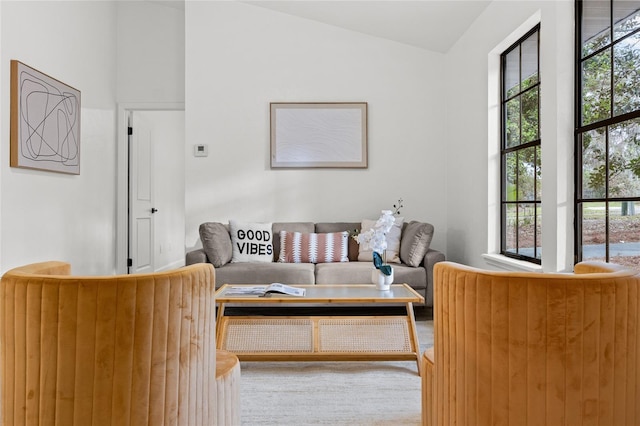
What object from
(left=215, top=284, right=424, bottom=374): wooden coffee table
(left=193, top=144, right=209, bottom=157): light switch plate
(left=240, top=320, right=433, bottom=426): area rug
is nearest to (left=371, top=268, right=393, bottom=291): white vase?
(left=215, top=284, right=424, bottom=374): wooden coffee table

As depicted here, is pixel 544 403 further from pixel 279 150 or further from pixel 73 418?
pixel 279 150

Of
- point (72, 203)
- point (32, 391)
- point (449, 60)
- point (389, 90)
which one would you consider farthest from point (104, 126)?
point (32, 391)

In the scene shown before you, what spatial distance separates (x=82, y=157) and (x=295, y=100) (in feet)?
6.94

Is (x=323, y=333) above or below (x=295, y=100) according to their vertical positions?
below

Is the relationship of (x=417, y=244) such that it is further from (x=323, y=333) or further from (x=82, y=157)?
(x=82, y=157)

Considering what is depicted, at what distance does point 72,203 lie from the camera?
3.99 metres

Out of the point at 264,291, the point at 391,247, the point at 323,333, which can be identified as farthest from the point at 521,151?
the point at 264,291

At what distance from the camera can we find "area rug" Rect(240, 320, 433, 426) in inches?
75.7

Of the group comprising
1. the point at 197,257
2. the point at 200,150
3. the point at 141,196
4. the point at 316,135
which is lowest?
the point at 197,257

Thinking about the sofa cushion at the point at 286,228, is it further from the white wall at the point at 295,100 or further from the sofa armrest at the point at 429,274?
the sofa armrest at the point at 429,274

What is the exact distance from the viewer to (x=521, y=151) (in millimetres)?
3256

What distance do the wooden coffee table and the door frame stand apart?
268 cm

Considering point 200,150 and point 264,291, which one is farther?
point 200,150

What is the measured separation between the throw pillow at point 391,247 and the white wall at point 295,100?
430 mm
